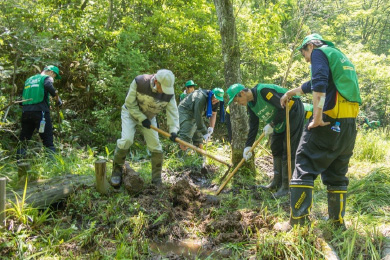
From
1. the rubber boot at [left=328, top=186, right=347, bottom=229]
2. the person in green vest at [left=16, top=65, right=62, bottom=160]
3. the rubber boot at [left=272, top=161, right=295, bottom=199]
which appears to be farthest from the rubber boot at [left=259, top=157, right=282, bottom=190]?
the person in green vest at [left=16, top=65, right=62, bottom=160]

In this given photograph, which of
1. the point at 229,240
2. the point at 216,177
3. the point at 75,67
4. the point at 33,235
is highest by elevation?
the point at 75,67

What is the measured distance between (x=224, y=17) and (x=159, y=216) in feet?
11.4

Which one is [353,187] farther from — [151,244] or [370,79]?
[370,79]

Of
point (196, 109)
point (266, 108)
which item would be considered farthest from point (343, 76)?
point (196, 109)

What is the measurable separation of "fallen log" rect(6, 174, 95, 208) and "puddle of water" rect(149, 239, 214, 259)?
Answer: 131 centimetres

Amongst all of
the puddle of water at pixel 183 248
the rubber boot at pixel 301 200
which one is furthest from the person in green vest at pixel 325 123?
the puddle of water at pixel 183 248

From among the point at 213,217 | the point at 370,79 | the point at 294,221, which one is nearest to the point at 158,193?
the point at 213,217

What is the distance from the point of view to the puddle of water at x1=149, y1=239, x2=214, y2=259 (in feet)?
10.1

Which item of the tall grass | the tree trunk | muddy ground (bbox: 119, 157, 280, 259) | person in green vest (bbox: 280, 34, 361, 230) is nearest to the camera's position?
person in green vest (bbox: 280, 34, 361, 230)

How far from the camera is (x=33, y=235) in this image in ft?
9.82

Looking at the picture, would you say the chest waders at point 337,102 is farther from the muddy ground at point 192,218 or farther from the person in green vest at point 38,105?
the person in green vest at point 38,105

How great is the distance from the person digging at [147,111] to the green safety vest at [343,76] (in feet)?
6.75

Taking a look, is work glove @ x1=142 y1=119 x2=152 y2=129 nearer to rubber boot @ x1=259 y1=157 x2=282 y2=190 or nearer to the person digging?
the person digging

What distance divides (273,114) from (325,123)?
1.48 meters
